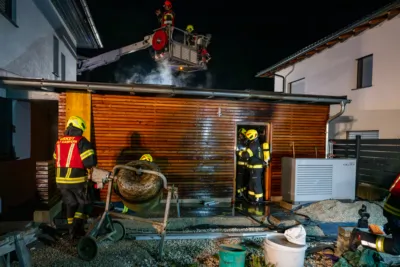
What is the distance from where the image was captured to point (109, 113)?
7.49 m

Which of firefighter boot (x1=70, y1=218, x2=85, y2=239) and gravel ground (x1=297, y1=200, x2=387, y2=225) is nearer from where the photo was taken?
firefighter boot (x1=70, y1=218, x2=85, y2=239)

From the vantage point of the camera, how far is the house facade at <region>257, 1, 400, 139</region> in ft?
31.2

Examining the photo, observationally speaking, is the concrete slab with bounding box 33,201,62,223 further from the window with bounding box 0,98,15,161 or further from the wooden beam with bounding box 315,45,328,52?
the wooden beam with bounding box 315,45,328,52

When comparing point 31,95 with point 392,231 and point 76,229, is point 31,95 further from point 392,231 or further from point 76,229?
point 392,231

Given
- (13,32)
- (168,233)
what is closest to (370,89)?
(168,233)

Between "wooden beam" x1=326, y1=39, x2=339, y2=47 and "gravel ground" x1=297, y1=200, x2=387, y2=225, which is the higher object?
"wooden beam" x1=326, y1=39, x2=339, y2=47

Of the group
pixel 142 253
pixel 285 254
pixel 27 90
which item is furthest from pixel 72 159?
pixel 285 254

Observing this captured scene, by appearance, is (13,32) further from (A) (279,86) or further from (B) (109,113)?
(A) (279,86)

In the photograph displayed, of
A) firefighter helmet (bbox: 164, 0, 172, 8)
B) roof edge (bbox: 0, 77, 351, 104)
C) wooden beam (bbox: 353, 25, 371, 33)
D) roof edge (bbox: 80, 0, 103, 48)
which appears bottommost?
roof edge (bbox: 0, 77, 351, 104)

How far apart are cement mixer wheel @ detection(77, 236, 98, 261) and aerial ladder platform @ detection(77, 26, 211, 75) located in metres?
8.10

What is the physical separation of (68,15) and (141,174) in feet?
31.2

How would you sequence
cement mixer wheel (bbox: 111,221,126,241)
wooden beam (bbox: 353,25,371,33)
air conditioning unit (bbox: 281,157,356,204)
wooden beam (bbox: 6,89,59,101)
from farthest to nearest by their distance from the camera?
wooden beam (bbox: 353,25,371,33), air conditioning unit (bbox: 281,157,356,204), wooden beam (bbox: 6,89,59,101), cement mixer wheel (bbox: 111,221,126,241)

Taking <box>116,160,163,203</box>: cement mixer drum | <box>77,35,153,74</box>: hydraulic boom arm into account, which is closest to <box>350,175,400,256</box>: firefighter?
<box>116,160,163,203</box>: cement mixer drum

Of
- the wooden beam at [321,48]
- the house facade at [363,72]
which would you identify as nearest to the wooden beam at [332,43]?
the house facade at [363,72]
